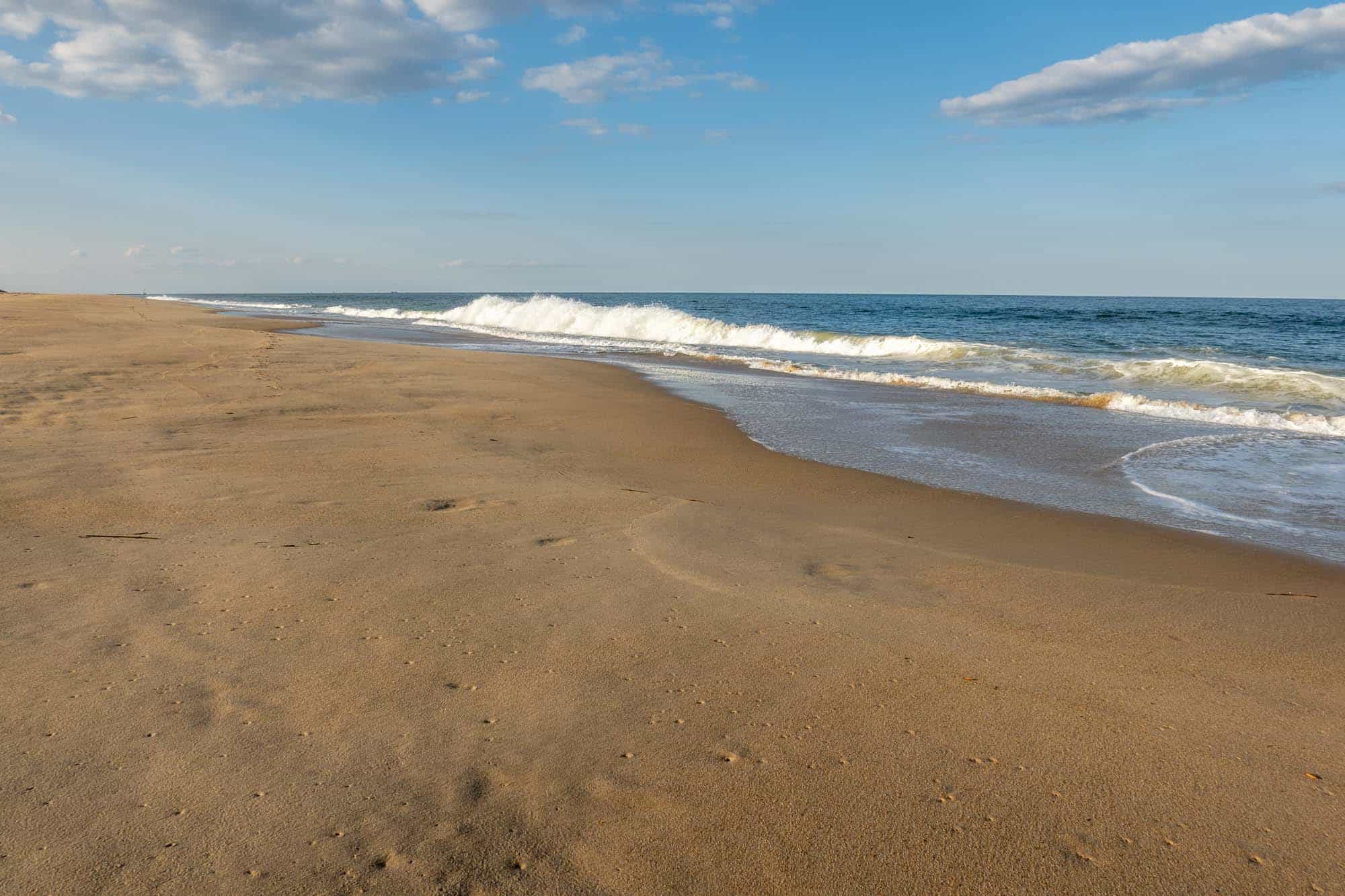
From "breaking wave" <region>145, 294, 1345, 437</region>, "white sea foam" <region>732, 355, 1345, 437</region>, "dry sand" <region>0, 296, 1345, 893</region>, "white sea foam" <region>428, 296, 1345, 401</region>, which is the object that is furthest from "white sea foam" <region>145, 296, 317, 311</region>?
"dry sand" <region>0, 296, 1345, 893</region>

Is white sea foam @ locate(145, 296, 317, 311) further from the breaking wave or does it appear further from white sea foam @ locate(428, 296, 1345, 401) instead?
the breaking wave

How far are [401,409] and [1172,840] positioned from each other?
8.64 metres

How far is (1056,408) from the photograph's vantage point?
12.6 m

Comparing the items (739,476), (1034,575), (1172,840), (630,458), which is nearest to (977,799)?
(1172,840)

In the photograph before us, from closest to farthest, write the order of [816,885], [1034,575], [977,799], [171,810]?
[816,885]
[171,810]
[977,799]
[1034,575]

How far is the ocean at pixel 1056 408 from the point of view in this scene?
22.7ft

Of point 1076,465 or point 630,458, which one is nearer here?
point 630,458

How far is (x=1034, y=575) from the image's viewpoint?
455 cm

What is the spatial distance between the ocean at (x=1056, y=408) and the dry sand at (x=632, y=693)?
52.9 inches

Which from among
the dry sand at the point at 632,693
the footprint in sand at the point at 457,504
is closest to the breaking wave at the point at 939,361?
the dry sand at the point at 632,693

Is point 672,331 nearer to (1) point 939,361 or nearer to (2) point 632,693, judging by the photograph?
(1) point 939,361

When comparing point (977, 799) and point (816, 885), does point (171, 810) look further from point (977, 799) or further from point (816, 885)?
point (977, 799)

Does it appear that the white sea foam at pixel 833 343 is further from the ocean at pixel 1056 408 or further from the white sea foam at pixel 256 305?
the white sea foam at pixel 256 305

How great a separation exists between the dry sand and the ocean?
134 centimetres
